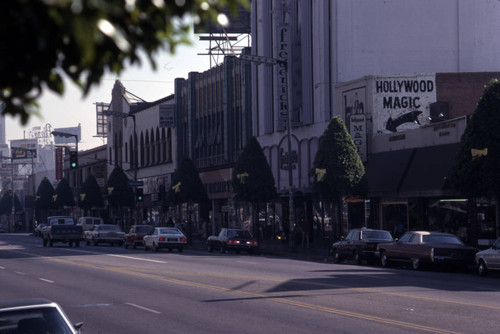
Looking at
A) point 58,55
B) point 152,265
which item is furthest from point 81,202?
point 58,55

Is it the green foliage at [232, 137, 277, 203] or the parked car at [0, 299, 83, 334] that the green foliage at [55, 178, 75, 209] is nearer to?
the green foliage at [232, 137, 277, 203]

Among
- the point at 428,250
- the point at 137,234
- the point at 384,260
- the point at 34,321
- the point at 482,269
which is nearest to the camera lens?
the point at 34,321

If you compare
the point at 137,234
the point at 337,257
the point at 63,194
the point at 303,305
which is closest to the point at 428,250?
the point at 337,257

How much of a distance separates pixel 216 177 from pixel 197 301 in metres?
53.3

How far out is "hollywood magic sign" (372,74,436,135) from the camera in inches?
1949

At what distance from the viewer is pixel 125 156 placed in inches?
3912

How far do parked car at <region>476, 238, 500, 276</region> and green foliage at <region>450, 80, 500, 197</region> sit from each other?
4.47 m

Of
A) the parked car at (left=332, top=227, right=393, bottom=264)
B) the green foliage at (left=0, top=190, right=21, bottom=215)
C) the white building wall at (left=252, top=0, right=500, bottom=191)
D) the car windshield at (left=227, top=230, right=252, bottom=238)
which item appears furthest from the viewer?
the green foliage at (left=0, top=190, right=21, bottom=215)

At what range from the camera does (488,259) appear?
28.7m

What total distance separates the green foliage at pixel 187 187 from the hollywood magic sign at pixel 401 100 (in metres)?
21.0

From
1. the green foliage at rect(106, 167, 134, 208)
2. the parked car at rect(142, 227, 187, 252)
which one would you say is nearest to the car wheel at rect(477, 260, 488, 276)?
the parked car at rect(142, 227, 187, 252)

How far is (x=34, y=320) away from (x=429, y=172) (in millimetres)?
34679

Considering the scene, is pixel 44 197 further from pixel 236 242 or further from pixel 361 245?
pixel 361 245

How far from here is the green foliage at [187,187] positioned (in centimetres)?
6694
